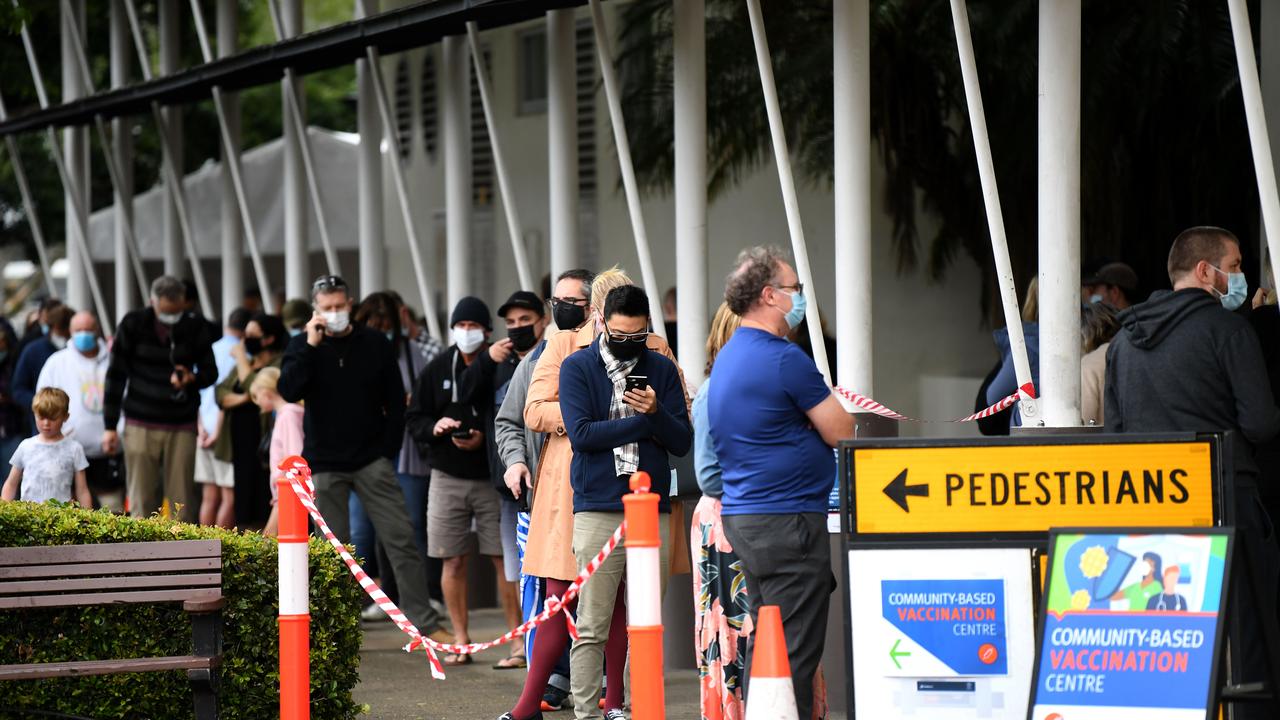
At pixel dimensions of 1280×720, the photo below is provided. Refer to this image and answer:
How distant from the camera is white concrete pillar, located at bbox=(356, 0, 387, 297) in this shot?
51.2ft

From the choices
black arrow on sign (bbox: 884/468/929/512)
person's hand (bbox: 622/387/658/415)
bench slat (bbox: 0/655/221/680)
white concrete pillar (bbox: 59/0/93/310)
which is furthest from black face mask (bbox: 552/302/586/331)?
white concrete pillar (bbox: 59/0/93/310)

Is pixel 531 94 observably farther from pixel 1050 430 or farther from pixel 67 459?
pixel 1050 430

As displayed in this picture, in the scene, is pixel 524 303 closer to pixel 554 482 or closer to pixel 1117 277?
pixel 554 482

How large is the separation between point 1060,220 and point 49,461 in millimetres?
6281

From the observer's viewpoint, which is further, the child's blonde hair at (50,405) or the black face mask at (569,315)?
the child's blonde hair at (50,405)

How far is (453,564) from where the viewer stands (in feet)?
36.3

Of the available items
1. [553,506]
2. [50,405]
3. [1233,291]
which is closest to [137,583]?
[553,506]

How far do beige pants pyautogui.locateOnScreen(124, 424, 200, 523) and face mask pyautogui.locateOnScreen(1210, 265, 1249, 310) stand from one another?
839 centimetres

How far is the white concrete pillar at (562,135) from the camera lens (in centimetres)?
1248

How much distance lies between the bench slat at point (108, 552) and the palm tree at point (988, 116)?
7.63m

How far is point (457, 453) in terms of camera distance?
10.9m

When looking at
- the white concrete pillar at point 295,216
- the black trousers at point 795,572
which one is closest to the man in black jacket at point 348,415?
the black trousers at point 795,572

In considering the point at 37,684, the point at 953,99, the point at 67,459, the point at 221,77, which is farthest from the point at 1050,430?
the point at 221,77

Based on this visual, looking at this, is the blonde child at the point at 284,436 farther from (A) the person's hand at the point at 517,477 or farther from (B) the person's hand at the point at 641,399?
(B) the person's hand at the point at 641,399
